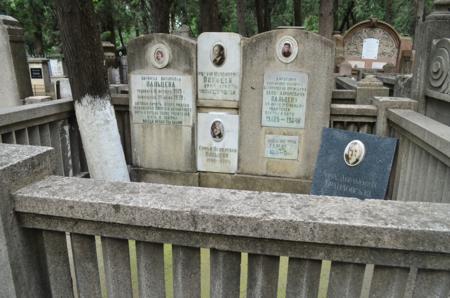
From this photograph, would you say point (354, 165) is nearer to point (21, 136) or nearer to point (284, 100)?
point (284, 100)

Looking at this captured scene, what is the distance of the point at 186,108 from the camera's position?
5672 millimetres

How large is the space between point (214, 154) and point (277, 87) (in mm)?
1437

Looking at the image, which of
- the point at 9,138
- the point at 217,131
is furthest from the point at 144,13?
the point at 9,138

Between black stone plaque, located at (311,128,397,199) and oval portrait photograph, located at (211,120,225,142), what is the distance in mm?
1741

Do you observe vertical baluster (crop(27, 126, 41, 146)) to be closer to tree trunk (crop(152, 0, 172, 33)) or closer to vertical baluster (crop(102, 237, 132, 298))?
vertical baluster (crop(102, 237, 132, 298))

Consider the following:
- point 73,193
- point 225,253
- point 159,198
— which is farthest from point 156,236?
point 73,193

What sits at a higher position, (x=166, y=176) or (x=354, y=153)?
(x=354, y=153)

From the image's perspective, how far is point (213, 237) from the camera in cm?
166

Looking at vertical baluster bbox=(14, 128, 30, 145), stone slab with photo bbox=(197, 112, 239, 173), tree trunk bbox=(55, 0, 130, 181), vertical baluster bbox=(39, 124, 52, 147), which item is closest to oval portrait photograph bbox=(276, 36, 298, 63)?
stone slab with photo bbox=(197, 112, 239, 173)

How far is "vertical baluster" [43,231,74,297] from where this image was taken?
1892 mm

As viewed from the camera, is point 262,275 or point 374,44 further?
point 374,44

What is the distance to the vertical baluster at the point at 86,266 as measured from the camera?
1.85 m

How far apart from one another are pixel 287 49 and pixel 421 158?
237cm

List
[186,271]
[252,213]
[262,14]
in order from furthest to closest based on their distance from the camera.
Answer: [262,14] → [186,271] → [252,213]
